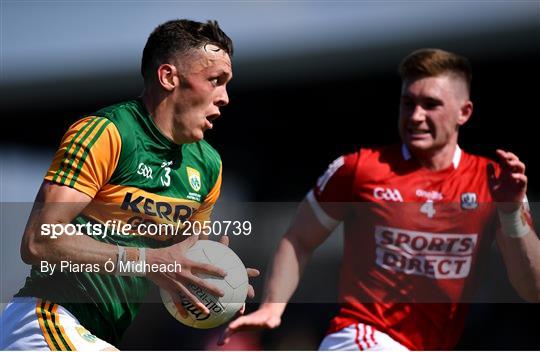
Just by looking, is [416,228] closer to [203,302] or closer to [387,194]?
[387,194]

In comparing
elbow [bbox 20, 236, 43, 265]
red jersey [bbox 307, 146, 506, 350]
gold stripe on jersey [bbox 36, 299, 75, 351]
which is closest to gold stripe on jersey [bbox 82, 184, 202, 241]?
elbow [bbox 20, 236, 43, 265]

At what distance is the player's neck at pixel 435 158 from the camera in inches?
250

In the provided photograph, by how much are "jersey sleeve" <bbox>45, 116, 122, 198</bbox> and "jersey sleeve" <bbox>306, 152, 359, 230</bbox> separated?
1.57 m

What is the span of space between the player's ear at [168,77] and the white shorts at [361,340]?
2029mm

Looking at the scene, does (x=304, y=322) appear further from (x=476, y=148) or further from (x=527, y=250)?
(x=527, y=250)

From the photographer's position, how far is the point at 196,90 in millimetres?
5801

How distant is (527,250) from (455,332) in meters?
0.76

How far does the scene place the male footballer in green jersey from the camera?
203 inches

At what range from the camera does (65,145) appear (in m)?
5.26

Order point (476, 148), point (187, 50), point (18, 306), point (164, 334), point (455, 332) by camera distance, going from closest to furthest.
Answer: point (18, 306) < point (187, 50) < point (455, 332) < point (476, 148) < point (164, 334)

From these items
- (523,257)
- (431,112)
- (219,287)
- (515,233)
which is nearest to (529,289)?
(523,257)

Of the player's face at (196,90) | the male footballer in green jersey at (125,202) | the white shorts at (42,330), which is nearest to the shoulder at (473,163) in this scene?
the male footballer in green jersey at (125,202)

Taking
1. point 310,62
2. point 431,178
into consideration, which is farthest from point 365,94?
point 431,178

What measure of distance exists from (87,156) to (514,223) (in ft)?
9.53
